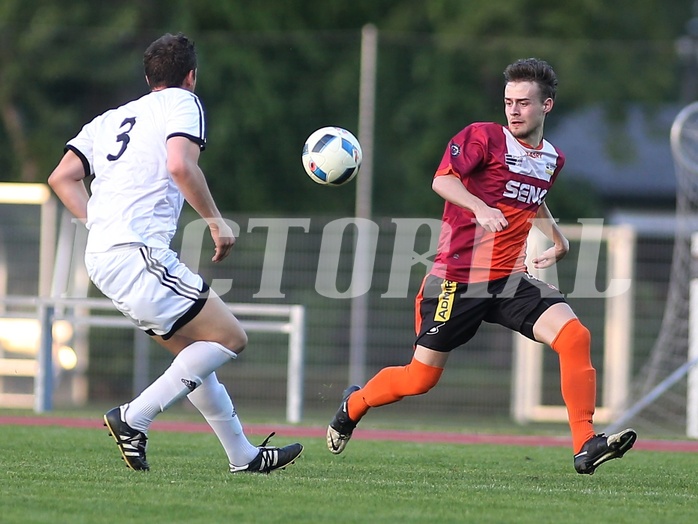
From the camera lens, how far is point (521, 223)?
5961 mm

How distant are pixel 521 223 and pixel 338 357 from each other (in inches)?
276

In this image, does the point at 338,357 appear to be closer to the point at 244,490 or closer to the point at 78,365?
the point at 78,365

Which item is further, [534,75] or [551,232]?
[551,232]

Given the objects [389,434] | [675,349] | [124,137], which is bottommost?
[389,434]

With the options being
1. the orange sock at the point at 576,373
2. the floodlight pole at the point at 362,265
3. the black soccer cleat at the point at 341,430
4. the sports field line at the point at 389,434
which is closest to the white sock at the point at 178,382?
the black soccer cleat at the point at 341,430

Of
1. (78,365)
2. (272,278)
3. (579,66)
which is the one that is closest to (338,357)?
(272,278)

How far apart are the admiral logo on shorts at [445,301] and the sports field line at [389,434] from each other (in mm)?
2393

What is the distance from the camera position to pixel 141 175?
Result: 5.18 metres

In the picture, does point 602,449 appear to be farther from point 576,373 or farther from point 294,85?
point 294,85

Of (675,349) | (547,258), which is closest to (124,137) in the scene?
(547,258)

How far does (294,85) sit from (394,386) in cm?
869

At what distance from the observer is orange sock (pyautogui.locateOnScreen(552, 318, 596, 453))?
550cm

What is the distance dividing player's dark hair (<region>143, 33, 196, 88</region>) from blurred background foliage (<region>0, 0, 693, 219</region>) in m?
8.22

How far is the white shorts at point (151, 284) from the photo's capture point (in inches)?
201
